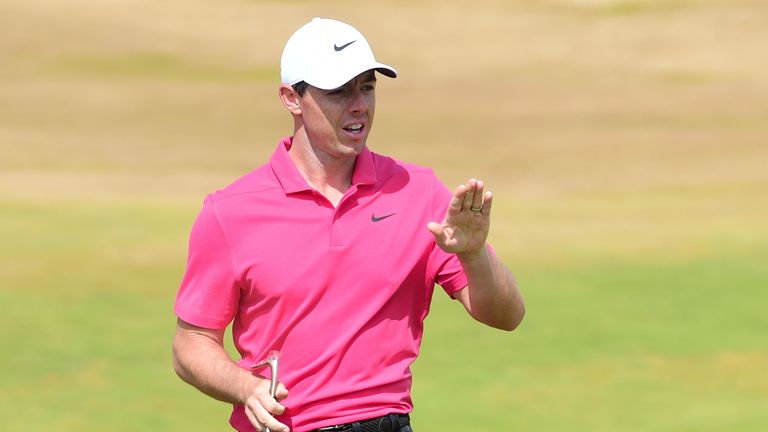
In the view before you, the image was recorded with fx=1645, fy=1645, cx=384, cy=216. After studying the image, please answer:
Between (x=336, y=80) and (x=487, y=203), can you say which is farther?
(x=336, y=80)

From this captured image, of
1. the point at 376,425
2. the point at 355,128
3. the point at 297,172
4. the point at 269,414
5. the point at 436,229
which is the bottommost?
the point at 269,414

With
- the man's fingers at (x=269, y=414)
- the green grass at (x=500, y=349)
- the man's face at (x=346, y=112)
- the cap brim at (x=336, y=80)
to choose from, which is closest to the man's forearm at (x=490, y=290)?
the man's face at (x=346, y=112)

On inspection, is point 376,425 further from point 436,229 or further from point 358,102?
point 358,102

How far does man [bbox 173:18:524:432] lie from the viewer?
5.18m

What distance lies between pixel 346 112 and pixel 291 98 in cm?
26

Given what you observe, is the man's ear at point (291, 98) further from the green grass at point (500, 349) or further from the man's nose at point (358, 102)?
the green grass at point (500, 349)

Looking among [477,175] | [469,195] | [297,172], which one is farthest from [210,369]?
[477,175]

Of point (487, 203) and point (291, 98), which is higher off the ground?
point (291, 98)

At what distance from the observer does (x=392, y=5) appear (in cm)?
4403

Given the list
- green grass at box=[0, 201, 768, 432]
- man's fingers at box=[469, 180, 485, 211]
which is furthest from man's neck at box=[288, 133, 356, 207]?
green grass at box=[0, 201, 768, 432]

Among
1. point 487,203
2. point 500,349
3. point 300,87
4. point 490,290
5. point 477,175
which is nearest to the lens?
point 487,203

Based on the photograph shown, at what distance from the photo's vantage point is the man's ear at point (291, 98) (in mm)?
5426

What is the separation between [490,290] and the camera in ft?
17.0

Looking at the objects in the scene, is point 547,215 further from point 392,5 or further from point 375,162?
point 392,5
